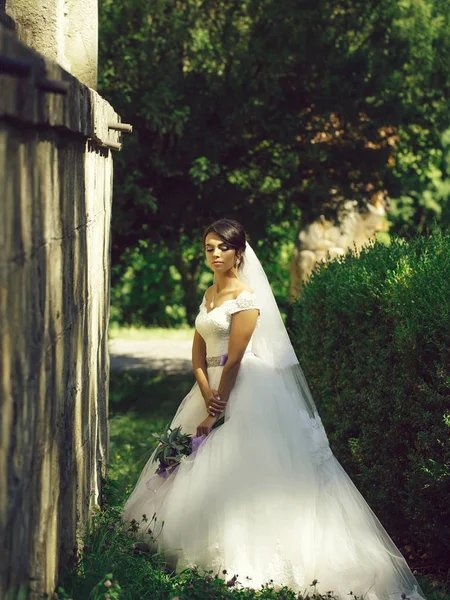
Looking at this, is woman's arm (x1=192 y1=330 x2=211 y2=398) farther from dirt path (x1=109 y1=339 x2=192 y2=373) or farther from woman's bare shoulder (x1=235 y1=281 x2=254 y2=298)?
dirt path (x1=109 y1=339 x2=192 y2=373)

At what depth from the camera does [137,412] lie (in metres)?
11.3

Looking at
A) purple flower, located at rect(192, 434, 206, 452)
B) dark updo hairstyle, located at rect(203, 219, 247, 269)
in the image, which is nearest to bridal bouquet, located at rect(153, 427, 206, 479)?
purple flower, located at rect(192, 434, 206, 452)

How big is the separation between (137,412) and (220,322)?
6.44m

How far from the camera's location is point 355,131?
432 inches

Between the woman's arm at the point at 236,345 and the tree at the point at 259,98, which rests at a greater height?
the tree at the point at 259,98

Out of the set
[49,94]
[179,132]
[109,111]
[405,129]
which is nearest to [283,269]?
[405,129]

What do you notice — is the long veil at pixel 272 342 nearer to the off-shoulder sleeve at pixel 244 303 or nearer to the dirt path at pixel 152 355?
the off-shoulder sleeve at pixel 244 303

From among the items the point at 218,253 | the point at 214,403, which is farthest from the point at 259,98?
the point at 214,403

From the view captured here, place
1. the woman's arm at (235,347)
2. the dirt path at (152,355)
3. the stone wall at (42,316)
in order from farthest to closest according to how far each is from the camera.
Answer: the dirt path at (152,355) < the woman's arm at (235,347) < the stone wall at (42,316)

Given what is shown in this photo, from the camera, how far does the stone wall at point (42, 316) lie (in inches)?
96.7

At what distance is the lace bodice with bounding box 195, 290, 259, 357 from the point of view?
5.07 meters

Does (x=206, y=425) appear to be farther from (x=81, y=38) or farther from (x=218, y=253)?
(x=81, y=38)

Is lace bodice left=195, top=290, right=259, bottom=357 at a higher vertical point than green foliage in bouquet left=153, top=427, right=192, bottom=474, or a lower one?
higher

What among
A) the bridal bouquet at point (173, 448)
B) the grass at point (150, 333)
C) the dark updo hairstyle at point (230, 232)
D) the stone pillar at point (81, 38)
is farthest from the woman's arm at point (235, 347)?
the grass at point (150, 333)
